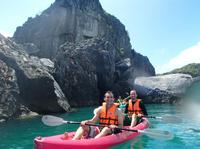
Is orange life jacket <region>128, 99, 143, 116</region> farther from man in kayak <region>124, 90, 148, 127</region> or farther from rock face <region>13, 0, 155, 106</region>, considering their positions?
rock face <region>13, 0, 155, 106</region>

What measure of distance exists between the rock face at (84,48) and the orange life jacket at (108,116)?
38.3m

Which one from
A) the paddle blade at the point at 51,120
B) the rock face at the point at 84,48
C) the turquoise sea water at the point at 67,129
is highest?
the rock face at the point at 84,48

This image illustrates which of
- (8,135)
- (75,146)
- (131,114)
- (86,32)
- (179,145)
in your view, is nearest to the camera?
(75,146)

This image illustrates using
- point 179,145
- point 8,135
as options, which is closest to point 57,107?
point 8,135

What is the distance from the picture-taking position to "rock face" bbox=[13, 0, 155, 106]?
52.0 metres

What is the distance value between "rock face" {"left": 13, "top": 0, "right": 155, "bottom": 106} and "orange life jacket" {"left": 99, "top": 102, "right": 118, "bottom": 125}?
38344mm

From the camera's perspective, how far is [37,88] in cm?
3094

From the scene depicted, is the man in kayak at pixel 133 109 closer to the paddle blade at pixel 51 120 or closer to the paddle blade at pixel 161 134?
the paddle blade at pixel 161 134

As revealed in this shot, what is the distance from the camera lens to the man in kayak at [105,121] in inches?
469

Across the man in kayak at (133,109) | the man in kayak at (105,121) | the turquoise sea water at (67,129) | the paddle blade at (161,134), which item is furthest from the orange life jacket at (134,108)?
the paddle blade at (161,134)

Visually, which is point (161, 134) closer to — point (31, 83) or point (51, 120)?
point (51, 120)

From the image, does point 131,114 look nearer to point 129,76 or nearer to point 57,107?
point 57,107

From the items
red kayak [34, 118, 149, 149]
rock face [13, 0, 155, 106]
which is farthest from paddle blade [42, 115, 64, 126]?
rock face [13, 0, 155, 106]

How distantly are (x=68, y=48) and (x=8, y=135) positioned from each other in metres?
35.5
